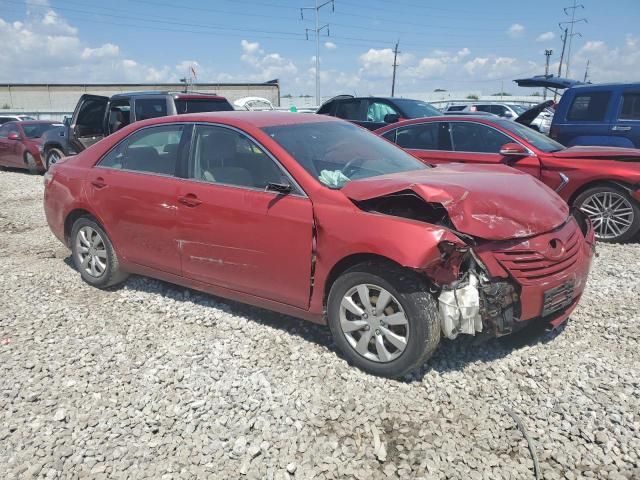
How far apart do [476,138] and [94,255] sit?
5.00 meters

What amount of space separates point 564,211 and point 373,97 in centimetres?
773

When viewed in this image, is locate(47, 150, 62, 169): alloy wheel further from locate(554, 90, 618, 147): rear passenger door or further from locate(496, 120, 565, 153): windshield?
locate(554, 90, 618, 147): rear passenger door

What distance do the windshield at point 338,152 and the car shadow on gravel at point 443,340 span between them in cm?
117

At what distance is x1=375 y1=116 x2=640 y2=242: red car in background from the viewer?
5.97m

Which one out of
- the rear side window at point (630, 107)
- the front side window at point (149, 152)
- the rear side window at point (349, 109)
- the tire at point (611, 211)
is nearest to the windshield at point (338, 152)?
the front side window at point (149, 152)

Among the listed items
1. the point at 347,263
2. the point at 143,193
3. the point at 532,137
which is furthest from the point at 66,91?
the point at 347,263

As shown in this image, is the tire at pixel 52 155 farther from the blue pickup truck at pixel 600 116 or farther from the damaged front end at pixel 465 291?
the damaged front end at pixel 465 291

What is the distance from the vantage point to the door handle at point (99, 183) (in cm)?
454

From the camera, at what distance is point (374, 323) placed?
3.17 meters

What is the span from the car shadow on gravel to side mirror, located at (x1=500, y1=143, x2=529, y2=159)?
303 cm

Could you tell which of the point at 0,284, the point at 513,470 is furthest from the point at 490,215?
the point at 0,284

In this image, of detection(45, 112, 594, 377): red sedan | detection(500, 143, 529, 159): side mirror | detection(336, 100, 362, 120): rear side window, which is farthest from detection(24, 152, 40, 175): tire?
detection(500, 143, 529, 159): side mirror

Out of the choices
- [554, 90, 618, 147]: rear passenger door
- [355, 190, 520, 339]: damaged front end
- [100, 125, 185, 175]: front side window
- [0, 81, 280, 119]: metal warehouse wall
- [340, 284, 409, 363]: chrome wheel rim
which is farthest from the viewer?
[0, 81, 280, 119]: metal warehouse wall

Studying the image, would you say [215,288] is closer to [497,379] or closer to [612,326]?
[497,379]
